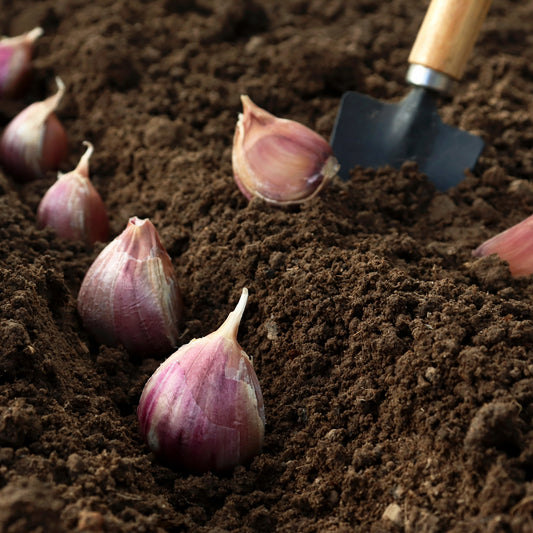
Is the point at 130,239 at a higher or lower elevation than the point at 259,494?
higher

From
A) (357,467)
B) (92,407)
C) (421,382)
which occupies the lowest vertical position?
(92,407)

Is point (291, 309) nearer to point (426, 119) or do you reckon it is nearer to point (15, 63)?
point (426, 119)

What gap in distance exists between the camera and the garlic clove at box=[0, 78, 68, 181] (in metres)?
2.03

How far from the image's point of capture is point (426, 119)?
1.97 metres

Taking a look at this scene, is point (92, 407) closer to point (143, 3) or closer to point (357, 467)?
point (357, 467)

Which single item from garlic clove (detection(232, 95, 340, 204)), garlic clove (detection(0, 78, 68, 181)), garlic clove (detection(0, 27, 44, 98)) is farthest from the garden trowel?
garlic clove (detection(0, 27, 44, 98))

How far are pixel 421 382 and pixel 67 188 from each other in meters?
1.03

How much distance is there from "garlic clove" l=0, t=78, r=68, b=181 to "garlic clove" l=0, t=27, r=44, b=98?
0.34m

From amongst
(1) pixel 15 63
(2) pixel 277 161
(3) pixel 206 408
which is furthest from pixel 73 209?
(1) pixel 15 63

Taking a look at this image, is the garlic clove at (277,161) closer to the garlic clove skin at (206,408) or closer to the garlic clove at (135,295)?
the garlic clove at (135,295)

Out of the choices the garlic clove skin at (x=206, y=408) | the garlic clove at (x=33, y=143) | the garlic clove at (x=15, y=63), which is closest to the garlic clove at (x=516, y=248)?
the garlic clove skin at (x=206, y=408)

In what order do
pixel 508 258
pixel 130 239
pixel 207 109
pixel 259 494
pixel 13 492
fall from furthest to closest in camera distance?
pixel 207 109 < pixel 508 258 < pixel 130 239 < pixel 259 494 < pixel 13 492

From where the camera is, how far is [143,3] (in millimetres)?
2607

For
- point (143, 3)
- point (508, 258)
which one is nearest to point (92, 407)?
point (508, 258)
